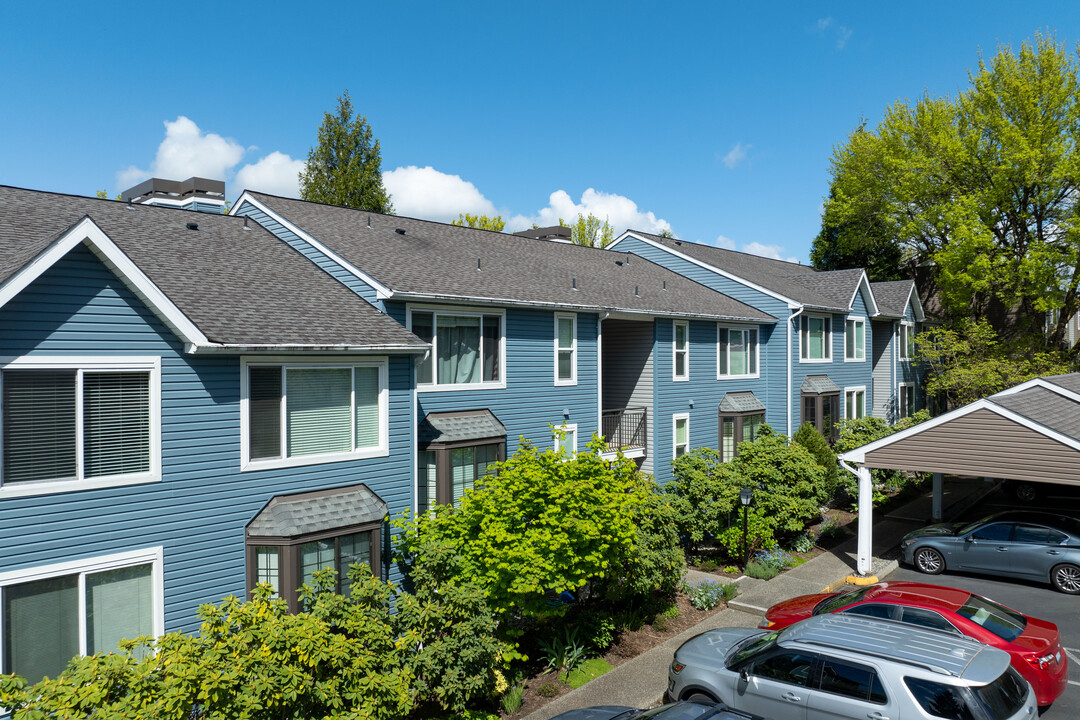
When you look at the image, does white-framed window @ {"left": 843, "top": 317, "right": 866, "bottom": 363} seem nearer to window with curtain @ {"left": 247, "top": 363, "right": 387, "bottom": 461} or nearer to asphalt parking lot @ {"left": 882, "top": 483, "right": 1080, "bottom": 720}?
asphalt parking lot @ {"left": 882, "top": 483, "right": 1080, "bottom": 720}

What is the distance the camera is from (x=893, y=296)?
33688 mm

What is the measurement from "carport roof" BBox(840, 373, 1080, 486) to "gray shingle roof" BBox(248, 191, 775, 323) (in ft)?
25.2

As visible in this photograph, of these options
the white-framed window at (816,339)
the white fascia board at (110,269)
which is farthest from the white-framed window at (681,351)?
the white fascia board at (110,269)

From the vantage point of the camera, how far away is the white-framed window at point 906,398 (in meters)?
33.8

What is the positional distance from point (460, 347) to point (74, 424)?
801cm

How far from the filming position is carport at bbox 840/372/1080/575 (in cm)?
1495

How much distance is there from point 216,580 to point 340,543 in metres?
2.05

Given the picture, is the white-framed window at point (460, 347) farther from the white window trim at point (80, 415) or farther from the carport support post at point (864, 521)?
the carport support post at point (864, 521)

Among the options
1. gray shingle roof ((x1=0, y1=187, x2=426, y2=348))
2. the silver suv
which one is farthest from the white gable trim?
gray shingle roof ((x1=0, y1=187, x2=426, y2=348))

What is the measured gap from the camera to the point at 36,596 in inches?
372

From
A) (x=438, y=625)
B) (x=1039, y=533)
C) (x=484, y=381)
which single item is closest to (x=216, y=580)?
(x=438, y=625)

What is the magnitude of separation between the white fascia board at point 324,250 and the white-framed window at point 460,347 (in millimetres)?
829

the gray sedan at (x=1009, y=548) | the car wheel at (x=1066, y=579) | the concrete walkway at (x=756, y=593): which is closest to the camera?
the concrete walkway at (x=756, y=593)

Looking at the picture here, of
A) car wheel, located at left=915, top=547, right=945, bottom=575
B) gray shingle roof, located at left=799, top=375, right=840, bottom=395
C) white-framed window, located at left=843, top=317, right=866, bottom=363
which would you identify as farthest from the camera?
white-framed window, located at left=843, top=317, right=866, bottom=363
